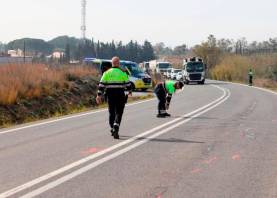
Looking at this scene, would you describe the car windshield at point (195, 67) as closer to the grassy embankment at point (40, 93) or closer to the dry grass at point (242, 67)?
the dry grass at point (242, 67)

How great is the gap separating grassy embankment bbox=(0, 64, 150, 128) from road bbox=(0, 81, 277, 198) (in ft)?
17.8

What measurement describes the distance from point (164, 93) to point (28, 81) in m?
7.93

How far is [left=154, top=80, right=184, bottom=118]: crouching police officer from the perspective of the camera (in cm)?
1731

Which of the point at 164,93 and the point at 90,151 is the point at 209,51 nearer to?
the point at 164,93

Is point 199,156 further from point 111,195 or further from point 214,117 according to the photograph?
point 214,117

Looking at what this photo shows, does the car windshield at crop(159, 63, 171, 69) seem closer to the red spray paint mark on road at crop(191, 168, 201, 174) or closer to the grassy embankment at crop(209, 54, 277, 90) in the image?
the grassy embankment at crop(209, 54, 277, 90)

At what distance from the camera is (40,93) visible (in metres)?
23.4

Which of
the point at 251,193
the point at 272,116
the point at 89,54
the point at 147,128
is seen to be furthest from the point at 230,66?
the point at 251,193

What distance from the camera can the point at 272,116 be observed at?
18.4 m

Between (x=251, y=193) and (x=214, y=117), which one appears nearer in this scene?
(x=251, y=193)

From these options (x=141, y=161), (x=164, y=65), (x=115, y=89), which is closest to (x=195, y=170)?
(x=141, y=161)

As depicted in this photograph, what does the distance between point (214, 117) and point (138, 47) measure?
132606 mm

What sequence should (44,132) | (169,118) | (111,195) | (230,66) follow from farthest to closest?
(230,66) → (169,118) → (44,132) → (111,195)

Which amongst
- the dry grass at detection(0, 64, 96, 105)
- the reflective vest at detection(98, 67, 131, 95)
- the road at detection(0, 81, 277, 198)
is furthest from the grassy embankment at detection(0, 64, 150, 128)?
the reflective vest at detection(98, 67, 131, 95)
